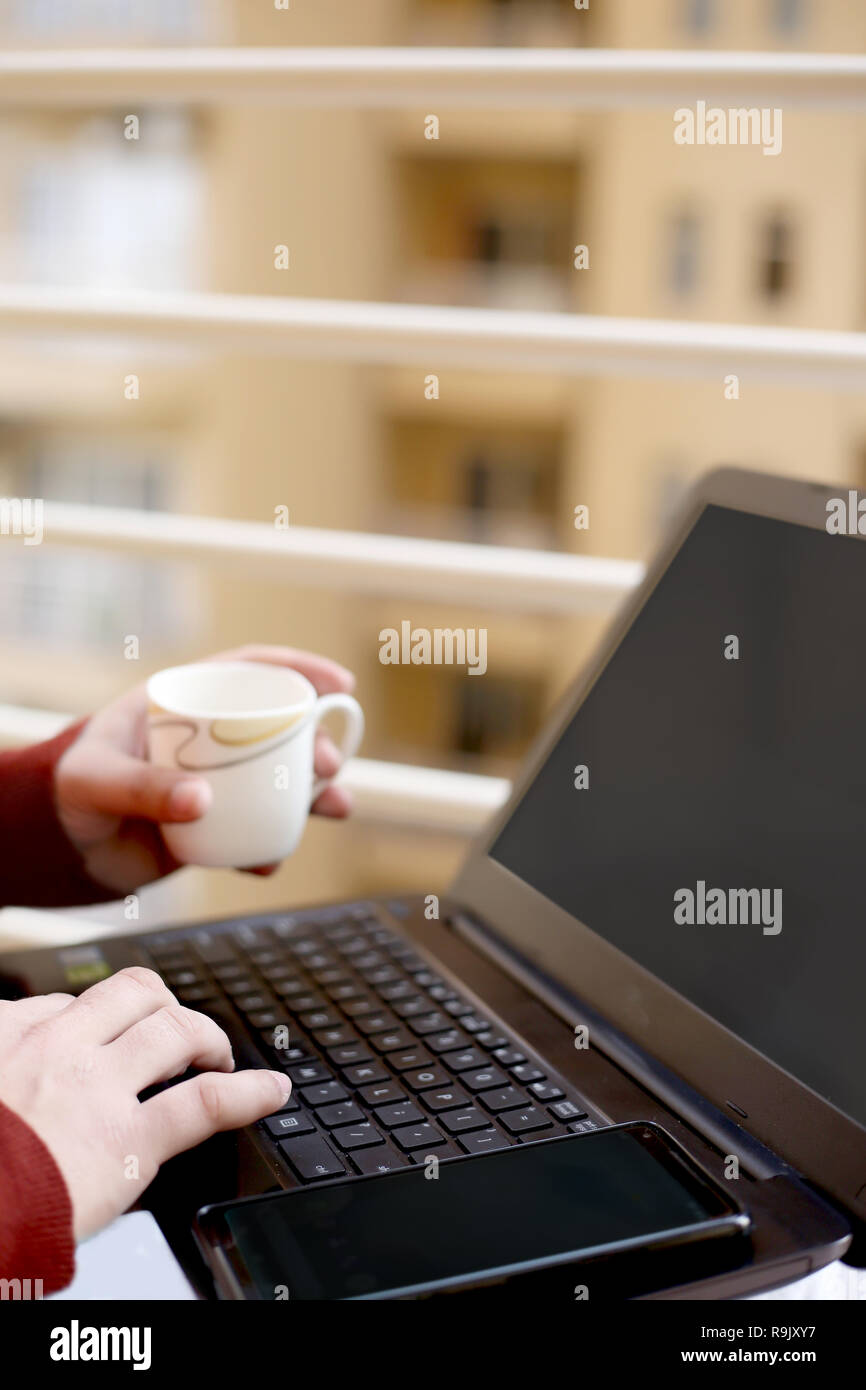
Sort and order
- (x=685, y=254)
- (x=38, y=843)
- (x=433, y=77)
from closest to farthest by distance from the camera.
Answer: (x=38, y=843), (x=433, y=77), (x=685, y=254)

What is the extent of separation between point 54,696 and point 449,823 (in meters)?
7.80

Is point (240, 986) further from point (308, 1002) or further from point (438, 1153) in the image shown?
point (438, 1153)

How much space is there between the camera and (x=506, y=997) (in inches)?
26.2

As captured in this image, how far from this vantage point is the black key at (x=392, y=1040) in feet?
1.97

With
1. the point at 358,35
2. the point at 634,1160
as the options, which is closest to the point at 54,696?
the point at 358,35

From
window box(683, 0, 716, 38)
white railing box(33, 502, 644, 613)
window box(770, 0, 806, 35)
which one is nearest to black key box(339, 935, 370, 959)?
white railing box(33, 502, 644, 613)

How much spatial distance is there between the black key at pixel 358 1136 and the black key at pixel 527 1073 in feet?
→ 0.25

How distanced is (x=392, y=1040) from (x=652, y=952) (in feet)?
0.44

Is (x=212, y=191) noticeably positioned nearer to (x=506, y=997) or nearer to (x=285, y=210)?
(x=285, y=210)

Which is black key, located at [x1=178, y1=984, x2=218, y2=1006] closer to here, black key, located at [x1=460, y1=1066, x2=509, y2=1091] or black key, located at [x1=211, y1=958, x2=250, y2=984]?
black key, located at [x1=211, y1=958, x2=250, y2=984]

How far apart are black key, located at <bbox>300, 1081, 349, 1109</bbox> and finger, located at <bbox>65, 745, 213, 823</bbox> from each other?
20 centimetres

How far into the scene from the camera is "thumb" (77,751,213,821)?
0.71m

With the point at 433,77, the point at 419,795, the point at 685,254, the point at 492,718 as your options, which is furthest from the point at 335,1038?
the point at 492,718

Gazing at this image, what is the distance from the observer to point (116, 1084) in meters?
0.51
